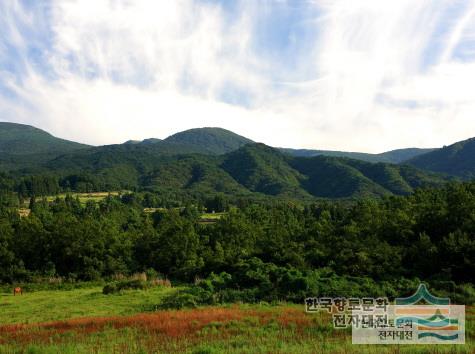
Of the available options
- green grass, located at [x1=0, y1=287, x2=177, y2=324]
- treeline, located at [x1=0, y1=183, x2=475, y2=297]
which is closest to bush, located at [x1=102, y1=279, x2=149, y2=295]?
green grass, located at [x1=0, y1=287, x2=177, y2=324]

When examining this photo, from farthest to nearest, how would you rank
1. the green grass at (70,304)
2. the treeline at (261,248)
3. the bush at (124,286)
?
the bush at (124,286)
the treeline at (261,248)
the green grass at (70,304)

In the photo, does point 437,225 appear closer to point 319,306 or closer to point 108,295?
point 319,306

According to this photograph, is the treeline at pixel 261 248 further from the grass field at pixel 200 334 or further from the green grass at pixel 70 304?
the grass field at pixel 200 334

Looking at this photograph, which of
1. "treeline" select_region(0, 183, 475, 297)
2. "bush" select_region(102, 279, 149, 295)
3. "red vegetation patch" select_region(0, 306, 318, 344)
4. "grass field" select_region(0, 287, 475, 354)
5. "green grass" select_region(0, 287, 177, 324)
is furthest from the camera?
"bush" select_region(102, 279, 149, 295)

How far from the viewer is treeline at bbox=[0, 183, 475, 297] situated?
28562 mm

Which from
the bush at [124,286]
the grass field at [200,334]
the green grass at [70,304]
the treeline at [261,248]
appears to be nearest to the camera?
the grass field at [200,334]

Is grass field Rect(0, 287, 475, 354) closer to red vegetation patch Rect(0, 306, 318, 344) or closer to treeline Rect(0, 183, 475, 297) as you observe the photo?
red vegetation patch Rect(0, 306, 318, 344)

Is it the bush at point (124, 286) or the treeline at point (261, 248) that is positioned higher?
the treeline at point (261, 248)

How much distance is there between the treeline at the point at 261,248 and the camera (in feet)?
93.7

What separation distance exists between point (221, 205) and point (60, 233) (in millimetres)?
96230

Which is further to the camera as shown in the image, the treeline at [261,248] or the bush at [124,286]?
the bush at [124,286]

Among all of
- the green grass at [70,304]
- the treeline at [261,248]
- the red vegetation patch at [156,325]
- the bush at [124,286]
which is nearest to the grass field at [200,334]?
the red vegetation patch at [156,325]

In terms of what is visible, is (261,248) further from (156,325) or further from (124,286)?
(156,325)

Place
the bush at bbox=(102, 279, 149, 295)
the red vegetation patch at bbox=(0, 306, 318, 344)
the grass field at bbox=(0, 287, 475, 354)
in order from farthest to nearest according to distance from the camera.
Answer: the bush at bbox=(102, 279, 149, 295) → the red vegetation patch at bbox=(0, 306, 318, 344) → the grass field at bbox=(0, 287, 475, 354)
